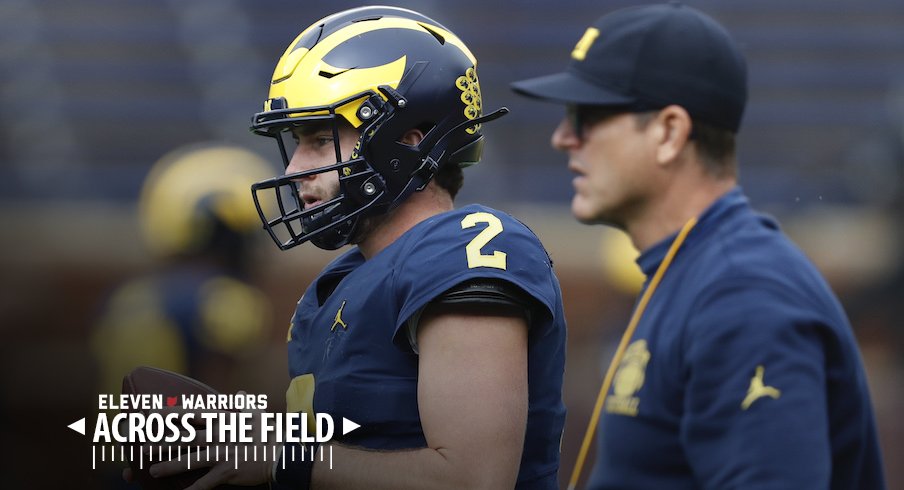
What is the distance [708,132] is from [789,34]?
8020 millimetres

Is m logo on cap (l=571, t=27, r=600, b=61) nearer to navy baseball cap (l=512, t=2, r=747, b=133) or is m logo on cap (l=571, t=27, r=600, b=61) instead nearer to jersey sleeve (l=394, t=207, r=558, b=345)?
navy baseball cap (l=512, t=2, r=747, b=133)

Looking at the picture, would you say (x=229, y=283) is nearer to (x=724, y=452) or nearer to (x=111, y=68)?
(x=724, y=452)

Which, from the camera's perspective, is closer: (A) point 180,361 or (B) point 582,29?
(A) point 180,361

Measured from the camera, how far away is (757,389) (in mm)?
1727

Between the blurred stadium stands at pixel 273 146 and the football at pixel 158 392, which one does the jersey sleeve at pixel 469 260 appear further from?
the blurred stadium stands at pixel 273 146

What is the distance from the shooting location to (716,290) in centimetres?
183

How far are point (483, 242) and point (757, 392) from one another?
1.68 ft

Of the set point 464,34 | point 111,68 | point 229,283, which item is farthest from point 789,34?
point 229,283

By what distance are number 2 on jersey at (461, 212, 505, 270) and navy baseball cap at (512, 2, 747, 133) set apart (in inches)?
9.5

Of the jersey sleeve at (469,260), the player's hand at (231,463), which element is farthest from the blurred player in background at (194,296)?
the jersey sleeve at (469,260)

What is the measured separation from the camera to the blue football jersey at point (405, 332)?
197 centimetres

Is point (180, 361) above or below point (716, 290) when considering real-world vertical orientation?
below

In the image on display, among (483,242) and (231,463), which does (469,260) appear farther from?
(231,463)

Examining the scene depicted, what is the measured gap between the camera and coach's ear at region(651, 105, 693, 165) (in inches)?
82.4
